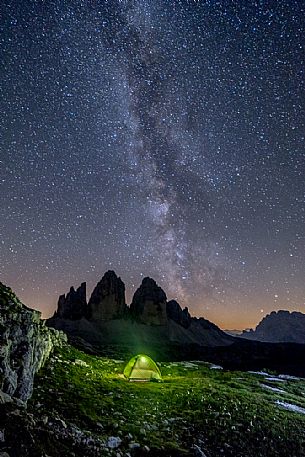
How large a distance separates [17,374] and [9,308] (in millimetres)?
4938

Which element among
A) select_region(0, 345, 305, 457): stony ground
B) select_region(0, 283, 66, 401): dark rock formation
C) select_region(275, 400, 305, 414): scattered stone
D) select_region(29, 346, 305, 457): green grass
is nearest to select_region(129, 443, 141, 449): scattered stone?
select_region(0, 345, 305, 457): stony ground

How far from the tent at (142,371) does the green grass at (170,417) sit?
23.4ft

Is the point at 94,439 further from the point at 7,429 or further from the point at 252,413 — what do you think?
the point at 252,413

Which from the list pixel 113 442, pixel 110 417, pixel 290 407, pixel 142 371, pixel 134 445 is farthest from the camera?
pixel 142 371

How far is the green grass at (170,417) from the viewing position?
12.3 meters

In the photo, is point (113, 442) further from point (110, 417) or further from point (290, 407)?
point (290, 407)

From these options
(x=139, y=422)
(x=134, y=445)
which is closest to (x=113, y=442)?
(x=134, y=445)

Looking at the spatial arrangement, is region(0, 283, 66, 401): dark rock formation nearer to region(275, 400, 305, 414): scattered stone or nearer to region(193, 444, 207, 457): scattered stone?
region(193, 444, 207, 457): scattered stone

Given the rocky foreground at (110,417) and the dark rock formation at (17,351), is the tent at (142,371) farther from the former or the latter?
the dark rock formation at (17,351)

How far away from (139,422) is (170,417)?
2412 mm

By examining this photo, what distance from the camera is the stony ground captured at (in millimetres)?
8422

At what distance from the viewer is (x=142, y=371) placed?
28.6m

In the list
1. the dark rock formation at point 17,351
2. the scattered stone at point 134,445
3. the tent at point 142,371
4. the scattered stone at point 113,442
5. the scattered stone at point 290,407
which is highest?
the dark rock formation at point 17,351

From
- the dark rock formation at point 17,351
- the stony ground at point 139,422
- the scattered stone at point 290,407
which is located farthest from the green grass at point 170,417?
the scattered stone at point 290,407
